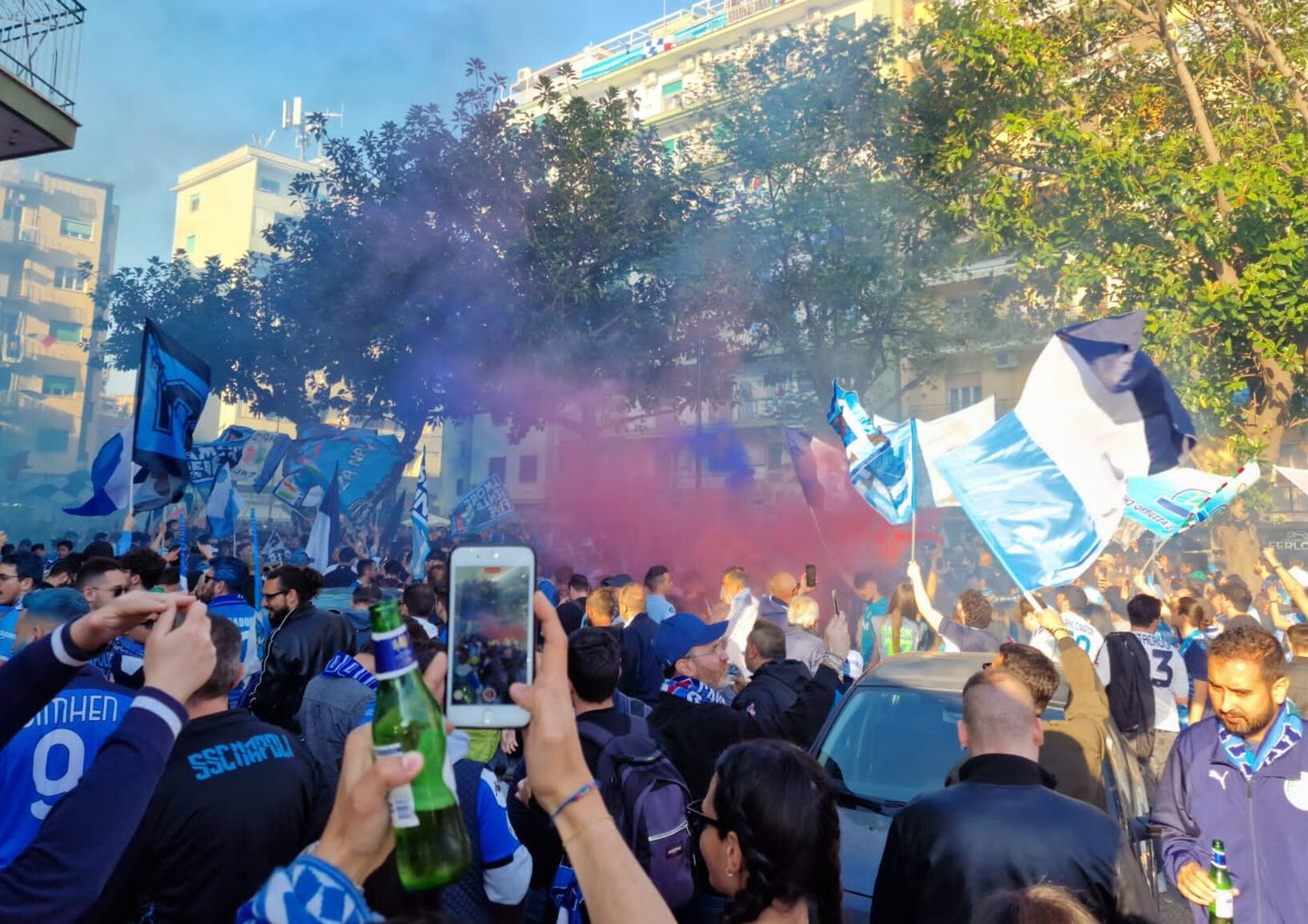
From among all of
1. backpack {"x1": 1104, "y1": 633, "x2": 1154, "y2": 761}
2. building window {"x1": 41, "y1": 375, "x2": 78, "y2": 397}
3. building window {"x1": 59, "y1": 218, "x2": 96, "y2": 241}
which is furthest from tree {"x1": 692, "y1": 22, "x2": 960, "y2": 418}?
building window {"x1": 59, "y1": 218, "x2": 96, "y2": 241}

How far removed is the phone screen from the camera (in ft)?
5.22

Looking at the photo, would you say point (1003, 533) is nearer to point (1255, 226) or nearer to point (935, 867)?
point (935, 867)

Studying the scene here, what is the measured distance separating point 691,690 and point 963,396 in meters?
27.6

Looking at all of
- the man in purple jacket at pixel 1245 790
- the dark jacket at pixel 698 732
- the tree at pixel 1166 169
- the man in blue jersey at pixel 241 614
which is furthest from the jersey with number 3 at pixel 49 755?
the tree at pixel 1166 169

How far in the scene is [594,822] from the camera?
1.41 meters

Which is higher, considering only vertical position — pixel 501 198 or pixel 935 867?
pixel 501 198

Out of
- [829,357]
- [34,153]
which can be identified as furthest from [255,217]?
[34,153]

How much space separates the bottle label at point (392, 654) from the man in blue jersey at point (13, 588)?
3.34 meters

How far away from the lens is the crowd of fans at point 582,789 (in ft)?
4.84

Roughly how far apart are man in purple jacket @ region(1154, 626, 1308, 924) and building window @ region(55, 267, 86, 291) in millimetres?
60777

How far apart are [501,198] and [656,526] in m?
9.52

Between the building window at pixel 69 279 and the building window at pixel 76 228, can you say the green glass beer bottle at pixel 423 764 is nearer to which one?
the building window at pixel 69 279

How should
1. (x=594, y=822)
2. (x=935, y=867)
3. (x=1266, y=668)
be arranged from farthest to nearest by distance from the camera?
(x=1266, y=668) → (x=935, y=867) → (x=594, y=822)

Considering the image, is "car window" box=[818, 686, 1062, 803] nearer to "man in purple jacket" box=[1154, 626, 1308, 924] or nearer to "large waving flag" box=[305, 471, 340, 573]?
"man in purple jacket" box=[1154, 626, 1308, 924]
